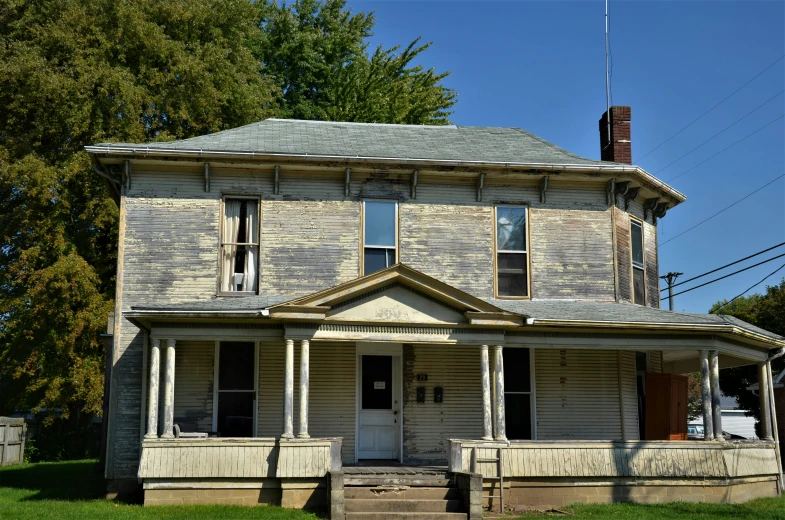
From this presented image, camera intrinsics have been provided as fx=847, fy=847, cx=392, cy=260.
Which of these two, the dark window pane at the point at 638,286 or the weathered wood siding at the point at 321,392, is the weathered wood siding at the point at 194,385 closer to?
the weathered wood siding at the point at 321,392

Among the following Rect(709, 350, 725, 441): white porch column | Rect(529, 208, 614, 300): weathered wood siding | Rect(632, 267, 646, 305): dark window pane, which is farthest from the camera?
Rect(632, 267, 646, 305): dark window pane

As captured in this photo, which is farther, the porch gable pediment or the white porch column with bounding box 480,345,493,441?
the white porch column with bounding box 480,345,493,441

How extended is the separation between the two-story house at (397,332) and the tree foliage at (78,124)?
889 centimetres

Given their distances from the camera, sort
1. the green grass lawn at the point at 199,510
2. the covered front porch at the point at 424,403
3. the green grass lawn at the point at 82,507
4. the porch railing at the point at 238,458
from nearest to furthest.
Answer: the green grass lawn at the point at 82,507, the green grass lawn at the point at 199,510, the porch railing at the point at 238,458, the covered front porch at the point at 424,403

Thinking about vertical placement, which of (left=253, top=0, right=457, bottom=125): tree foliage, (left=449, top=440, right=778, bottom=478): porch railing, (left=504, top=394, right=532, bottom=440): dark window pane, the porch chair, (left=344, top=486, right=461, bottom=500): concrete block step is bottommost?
(left=344, top=486, right=461, bottom=500): concrete block step

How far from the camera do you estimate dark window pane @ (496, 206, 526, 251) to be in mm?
18266

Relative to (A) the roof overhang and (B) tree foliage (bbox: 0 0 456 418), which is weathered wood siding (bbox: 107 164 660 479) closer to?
(A) the roof overhang

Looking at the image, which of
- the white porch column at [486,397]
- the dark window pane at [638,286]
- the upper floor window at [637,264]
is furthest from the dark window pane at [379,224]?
the dark window pane at [638,286]

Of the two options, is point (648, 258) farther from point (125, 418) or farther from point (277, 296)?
point (125, 418)

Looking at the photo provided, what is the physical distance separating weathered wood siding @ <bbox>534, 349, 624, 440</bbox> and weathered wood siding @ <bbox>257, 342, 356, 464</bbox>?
399 centimetres

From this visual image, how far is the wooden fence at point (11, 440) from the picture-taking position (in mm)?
23859

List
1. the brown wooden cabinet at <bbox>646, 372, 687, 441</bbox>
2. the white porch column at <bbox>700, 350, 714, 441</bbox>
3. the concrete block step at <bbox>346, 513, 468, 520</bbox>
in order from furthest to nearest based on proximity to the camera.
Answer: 1. the brown wooden cabinet at <bbox>646, 372, 687, 441</bbox>
2. the white porch column at <bbox>700, 350, 714, 441</bbox>
3. the concrete block step at <bbox>346, 513, 468, 520</bbox>

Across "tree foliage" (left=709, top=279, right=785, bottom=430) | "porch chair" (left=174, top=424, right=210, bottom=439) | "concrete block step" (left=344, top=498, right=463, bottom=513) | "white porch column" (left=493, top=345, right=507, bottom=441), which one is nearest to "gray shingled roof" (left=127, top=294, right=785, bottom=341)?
"white porch column" (left=493, top=345, right=507, bottom=441)

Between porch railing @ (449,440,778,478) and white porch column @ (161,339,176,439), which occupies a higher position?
white porch column @ (161,339,176,439)
